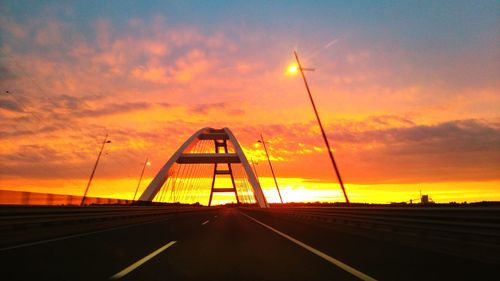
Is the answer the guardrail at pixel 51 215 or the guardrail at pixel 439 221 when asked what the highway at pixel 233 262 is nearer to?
the guardrail at pixel 439 221

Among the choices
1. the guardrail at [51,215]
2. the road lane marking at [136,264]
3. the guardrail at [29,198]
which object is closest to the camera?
the road lane marking at [136,264]

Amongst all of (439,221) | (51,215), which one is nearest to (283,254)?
(439,221)

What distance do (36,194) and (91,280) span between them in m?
9.83

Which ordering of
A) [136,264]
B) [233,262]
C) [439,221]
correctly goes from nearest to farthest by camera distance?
1. [136,264]
2. [233,262]
3. [439,221]

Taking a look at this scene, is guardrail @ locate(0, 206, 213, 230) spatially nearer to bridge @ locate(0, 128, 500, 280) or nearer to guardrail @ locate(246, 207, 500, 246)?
bridge @ locate(0, 128, 500, 280)

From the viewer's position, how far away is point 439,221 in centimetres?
794

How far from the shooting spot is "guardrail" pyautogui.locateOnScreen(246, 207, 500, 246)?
21.1 ft

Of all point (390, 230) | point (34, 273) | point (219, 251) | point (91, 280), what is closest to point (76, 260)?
point (34, 273)

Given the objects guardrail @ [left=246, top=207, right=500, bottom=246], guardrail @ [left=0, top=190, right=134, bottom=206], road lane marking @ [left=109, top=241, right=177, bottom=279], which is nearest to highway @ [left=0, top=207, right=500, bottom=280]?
road lane marking @ [left=109, top=241, right=177, bottom=279]

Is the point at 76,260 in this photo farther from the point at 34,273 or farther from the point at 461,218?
the point at 461,218

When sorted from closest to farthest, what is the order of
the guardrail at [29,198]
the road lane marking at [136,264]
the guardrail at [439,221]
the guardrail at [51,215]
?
1. the road lane marking at [136,264]
2. the guardrail at [439,221]
3. the guardrail at [51,215]
4. the guardrail at [29,198]

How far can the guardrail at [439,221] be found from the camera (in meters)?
6.43

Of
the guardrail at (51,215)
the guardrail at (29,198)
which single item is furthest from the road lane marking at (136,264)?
the guardrail at (29,198)

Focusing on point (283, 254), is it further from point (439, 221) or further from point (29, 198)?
point (29, 198)
